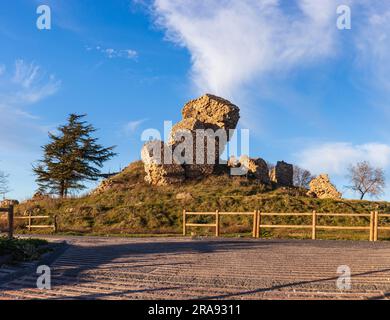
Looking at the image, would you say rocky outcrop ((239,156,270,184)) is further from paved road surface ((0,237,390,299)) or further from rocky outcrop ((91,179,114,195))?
paved road surface ((0,237,390,299))

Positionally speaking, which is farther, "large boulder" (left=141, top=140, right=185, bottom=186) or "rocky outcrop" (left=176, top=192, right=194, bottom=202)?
"large boulder" (left=141, top=140, right=185, bottom=186)

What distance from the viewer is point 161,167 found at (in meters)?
40.6

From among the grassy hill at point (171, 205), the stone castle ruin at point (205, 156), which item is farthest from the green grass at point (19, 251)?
the stone castle ruin at point (205, 156)

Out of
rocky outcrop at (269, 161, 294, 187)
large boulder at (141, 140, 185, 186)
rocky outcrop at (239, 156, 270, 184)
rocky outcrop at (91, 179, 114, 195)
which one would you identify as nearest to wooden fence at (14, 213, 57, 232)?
rocky outcrop at (91, 179, 114, 195)

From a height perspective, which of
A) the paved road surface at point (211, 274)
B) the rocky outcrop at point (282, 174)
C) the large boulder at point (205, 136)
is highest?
the large boulder at point (205, 136)

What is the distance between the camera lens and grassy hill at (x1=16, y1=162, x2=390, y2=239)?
96.4 ft

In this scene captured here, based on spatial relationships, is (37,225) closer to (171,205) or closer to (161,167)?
(171,205)

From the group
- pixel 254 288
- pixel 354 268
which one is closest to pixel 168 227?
pixel 354 268

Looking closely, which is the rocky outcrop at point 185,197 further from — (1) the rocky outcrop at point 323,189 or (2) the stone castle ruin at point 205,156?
(1) the rocky outcrop at point 323,189

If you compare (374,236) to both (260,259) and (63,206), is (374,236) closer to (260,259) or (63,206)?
(260,259)

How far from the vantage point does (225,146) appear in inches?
1756

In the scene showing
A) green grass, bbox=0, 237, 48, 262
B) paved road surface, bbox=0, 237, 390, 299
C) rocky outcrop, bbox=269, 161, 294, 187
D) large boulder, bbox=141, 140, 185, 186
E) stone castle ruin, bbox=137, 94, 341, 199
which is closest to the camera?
paved road surface, bbox=0, 237, 390, 299

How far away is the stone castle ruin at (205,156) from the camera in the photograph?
134ft

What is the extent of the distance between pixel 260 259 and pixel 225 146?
105 feet
